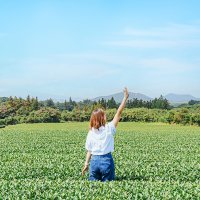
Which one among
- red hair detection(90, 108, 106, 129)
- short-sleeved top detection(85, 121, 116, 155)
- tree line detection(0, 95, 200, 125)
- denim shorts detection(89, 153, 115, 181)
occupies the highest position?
tree line detection(0, 95, 200, 125)

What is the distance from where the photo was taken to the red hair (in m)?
10.3

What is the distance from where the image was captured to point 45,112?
325ft

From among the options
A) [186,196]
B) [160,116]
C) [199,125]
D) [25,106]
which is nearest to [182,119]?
[199,125]

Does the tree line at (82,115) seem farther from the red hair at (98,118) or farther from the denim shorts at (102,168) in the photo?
the red hair at (98,118)

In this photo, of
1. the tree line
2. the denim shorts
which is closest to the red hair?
the denim shorts

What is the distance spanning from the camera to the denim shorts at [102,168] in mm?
10883

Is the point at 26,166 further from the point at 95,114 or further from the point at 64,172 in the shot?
the point at 95,114

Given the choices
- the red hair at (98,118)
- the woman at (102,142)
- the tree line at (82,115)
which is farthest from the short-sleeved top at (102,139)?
the tree line at (82,115)

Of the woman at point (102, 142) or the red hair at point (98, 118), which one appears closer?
the red hair at point (98, 118)

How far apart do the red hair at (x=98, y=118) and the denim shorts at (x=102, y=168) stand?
32.7 inches

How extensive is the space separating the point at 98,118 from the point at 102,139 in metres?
0.61

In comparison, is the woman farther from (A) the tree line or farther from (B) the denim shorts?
(A) the tree line

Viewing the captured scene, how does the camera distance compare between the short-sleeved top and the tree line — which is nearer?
the short-sleeved top

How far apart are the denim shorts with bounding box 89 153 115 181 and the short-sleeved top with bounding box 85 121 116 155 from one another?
0.15 m
